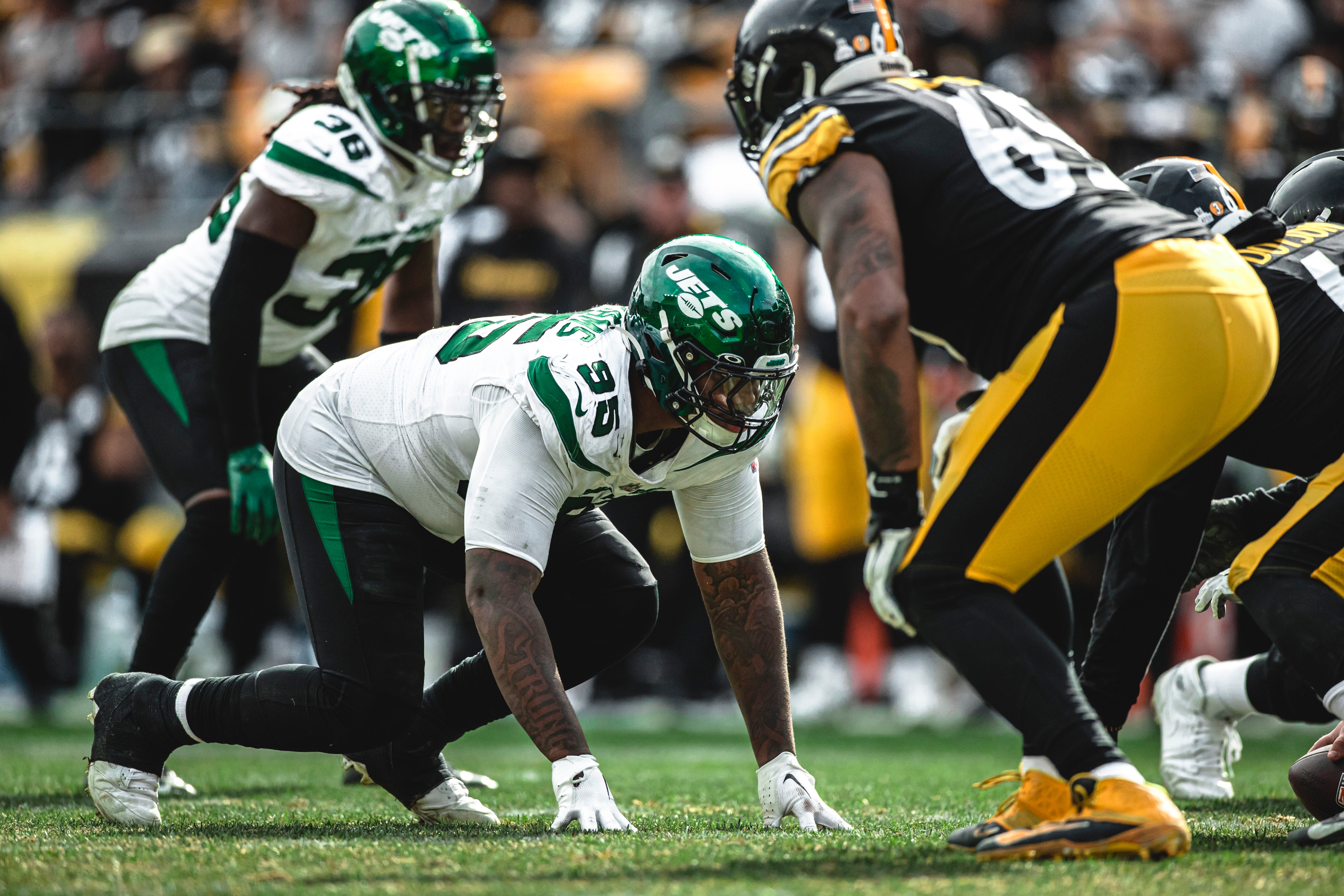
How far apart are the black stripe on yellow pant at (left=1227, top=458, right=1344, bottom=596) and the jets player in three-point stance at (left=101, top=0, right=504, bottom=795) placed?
2.65 meters

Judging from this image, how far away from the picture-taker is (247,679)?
3.53 m

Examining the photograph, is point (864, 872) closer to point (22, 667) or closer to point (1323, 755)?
point (1323, 755)

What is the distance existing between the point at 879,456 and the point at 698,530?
0.71 m

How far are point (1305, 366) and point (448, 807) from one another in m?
2.34

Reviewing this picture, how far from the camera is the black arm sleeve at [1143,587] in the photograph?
362 cm

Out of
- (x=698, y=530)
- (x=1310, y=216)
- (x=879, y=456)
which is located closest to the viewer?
(x=879, y=456)

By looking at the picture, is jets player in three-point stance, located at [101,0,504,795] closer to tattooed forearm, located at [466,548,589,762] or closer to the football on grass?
tattooed forearm, located at [466,548,589,762]

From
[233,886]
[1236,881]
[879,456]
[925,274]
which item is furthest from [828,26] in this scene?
[233,886]

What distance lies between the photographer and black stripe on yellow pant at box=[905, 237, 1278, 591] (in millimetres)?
2783

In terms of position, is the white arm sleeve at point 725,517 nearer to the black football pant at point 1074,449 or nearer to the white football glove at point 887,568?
the white football glove at point 887,568

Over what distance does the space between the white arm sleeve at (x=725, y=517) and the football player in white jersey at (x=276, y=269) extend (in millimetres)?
1510

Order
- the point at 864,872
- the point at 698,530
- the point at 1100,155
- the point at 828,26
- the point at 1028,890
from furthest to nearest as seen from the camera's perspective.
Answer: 1. the point at 1100,155
2. the point at 698,530
3. the point at 828,26
4. the point at 864,872
5. the point at 1028,890

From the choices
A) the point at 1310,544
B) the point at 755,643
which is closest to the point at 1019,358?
the point at 1310,544

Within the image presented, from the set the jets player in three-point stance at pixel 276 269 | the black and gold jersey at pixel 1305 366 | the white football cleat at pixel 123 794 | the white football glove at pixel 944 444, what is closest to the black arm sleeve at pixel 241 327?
the jets player in three-point stance at pixel 276 269
